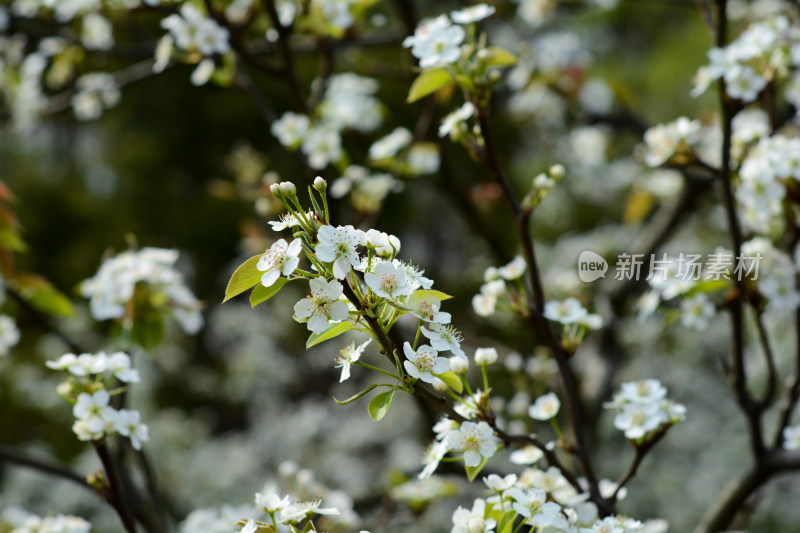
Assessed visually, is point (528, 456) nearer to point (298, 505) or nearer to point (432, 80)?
point (298, 505)

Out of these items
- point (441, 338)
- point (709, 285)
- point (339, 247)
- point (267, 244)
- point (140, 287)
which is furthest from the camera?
point (267, 244)

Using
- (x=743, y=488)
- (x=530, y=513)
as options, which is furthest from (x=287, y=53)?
(x=743, y=488)

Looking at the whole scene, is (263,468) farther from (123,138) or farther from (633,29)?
(633,29)

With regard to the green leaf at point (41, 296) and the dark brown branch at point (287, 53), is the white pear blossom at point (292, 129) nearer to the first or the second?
the dark brown branch at point (287, 53)

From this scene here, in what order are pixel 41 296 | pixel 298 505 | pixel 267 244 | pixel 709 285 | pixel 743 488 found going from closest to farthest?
pixel 298 505, pixel 709 285, pixel 743 488, pixel 41 296, pixel 267 244

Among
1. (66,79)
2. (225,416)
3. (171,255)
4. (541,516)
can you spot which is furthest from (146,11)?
(225,416)

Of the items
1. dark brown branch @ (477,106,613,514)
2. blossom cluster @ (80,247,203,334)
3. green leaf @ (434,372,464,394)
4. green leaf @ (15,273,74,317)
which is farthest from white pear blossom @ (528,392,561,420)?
green leaf @ (15,273,74,317)

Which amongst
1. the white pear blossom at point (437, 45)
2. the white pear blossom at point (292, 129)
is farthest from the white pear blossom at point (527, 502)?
the white pear blossom at point (292, 129)
